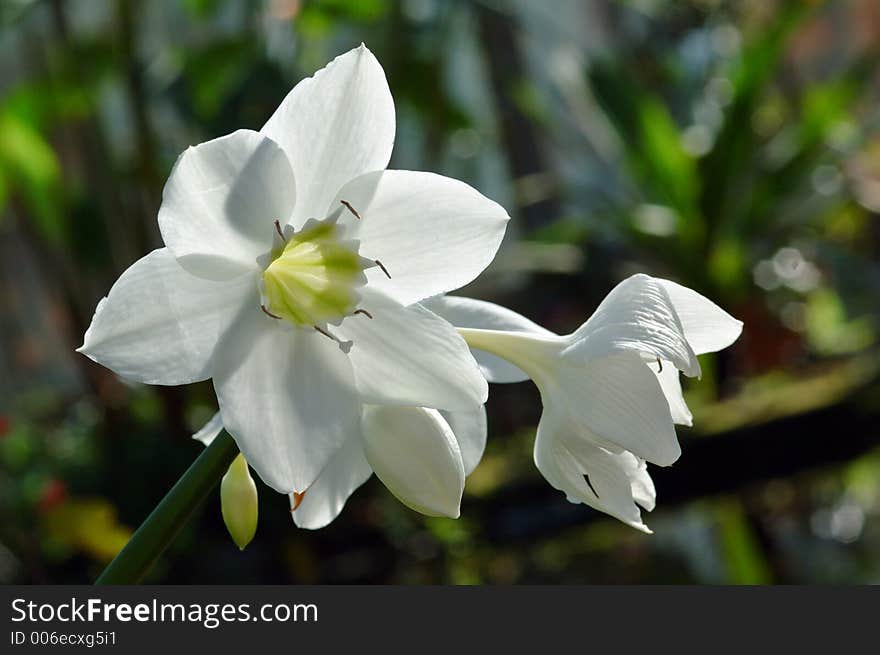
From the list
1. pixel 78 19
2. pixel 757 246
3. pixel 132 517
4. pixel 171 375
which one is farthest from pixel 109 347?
pixel 78 19

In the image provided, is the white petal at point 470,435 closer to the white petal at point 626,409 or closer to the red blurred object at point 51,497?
the white petal at point 626,409

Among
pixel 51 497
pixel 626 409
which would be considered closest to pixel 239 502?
pixel 626 409

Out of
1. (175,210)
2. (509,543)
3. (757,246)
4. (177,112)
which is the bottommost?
(509,543)

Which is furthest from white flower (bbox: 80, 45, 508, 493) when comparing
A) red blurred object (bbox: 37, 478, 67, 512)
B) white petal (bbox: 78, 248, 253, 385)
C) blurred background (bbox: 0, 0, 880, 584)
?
red blurred object (bbox: 37, 478, 67, 512)

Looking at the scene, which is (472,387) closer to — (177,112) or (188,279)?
(188,279)

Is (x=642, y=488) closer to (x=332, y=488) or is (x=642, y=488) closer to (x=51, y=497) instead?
(x=332, y=488)

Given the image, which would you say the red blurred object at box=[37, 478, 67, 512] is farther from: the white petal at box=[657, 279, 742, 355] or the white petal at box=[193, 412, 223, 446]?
the white petal at box=[657, 279, 742, 355]
